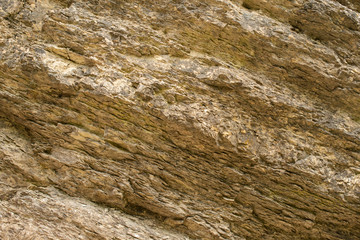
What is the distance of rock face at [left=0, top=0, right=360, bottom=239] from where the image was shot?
10.3m

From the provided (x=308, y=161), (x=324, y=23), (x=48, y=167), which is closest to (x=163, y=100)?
(x=48, y=167)

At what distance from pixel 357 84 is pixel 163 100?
25.8 feet

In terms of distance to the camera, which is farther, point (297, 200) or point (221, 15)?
point (221, 15)

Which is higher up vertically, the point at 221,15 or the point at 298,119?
the point at 221,15

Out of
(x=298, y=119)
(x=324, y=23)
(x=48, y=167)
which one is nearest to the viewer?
(x=48, y=167)

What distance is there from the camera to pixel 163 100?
10.5 metres

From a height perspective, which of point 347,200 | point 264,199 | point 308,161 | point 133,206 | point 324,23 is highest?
point 324,23

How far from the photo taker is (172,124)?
1031cm

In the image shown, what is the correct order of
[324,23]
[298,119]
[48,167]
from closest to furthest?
[48,167], [298,119], [324,23]

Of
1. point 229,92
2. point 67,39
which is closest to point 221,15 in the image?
point 229,92

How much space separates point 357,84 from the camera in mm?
11680

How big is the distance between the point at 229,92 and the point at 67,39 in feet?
20.9

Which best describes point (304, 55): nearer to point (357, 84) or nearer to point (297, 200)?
point (357, 84)

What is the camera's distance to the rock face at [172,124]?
10312mm
